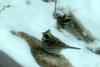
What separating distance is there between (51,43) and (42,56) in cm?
15

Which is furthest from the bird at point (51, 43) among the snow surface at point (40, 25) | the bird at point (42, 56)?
the snow surface at point (40, 25)

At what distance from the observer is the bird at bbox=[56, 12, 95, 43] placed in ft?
15.6

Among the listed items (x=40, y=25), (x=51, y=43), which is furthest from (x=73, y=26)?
(x=51, y=43)

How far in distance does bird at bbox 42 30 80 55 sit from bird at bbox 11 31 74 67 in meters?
0.06

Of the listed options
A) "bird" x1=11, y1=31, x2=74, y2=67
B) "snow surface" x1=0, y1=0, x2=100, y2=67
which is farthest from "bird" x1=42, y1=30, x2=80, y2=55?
"snow surface" x1=0, y1=0, x2=100, y2=67

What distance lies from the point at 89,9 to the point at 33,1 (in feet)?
2.29

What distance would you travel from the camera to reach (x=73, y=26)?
4.91 m

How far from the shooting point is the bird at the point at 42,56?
4.07 metres

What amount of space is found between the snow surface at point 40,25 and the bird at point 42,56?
7cm

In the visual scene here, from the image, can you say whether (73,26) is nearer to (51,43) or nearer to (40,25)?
Result: (40,25)

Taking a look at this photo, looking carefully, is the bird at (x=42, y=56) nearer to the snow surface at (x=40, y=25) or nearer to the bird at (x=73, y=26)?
the snow surface at (x=40, y=25)

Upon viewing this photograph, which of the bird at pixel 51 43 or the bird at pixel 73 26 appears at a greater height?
the bird at pixel 51 43

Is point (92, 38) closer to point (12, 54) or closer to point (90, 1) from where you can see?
point (90, 1)

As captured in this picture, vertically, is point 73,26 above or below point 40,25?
below
